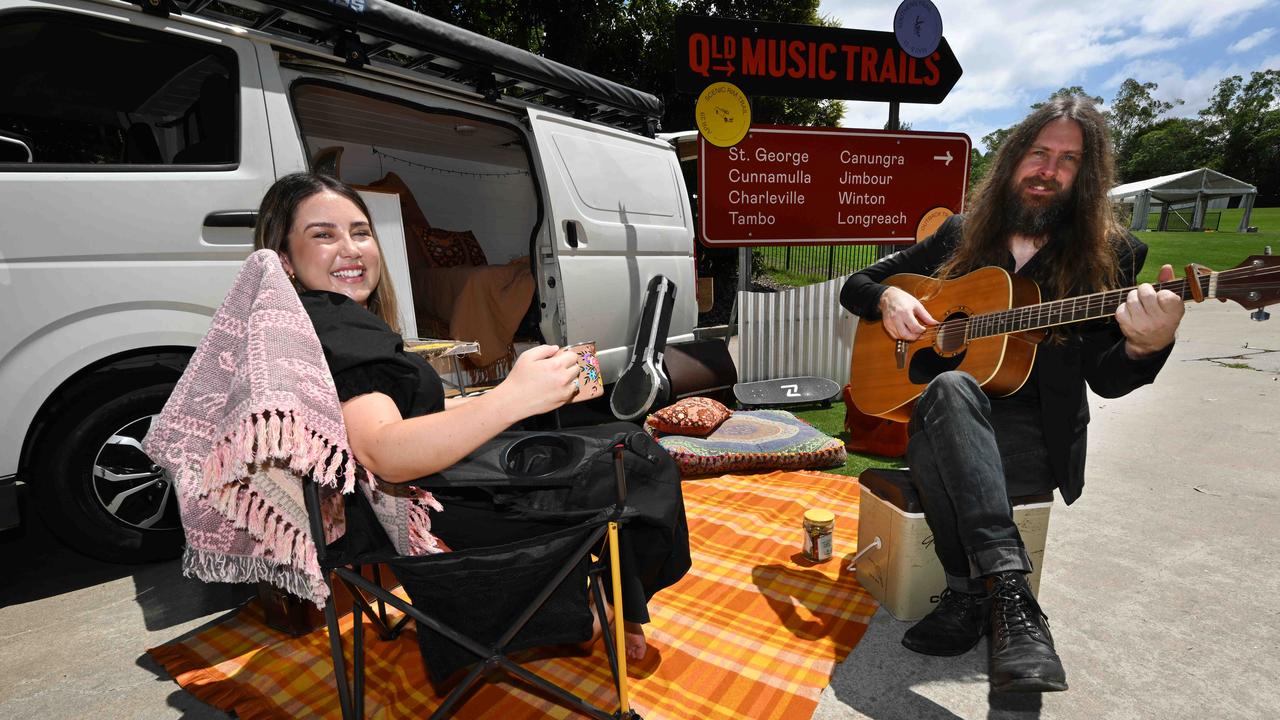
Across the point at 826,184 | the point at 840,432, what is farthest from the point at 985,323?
the point at 826,184

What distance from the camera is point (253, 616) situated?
6.72 ft

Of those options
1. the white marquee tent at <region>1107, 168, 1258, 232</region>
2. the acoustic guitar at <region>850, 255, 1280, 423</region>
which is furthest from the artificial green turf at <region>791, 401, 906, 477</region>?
the white marquee tent at <region>1107, 168, 1258, 232</region>

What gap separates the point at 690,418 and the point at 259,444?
9.29 feet

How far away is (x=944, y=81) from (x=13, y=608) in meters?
6.63

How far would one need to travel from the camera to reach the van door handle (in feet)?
7.22

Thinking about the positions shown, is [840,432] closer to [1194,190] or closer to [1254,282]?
[1254,282]

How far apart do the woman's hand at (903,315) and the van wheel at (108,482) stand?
2802 mm

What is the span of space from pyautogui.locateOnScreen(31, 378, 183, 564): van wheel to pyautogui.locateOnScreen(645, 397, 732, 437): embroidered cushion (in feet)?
8.16

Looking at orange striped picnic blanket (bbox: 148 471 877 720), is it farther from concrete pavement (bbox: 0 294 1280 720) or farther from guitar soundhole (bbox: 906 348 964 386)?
guitar soundhole (bbox: 906 348 964 386)

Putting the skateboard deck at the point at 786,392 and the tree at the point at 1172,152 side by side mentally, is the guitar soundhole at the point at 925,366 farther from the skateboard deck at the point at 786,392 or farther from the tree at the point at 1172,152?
the tree at the point at 1172,152

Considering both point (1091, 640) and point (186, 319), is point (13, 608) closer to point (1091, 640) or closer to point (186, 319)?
point (186, 319)

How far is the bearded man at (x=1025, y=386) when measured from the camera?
5.03 feet

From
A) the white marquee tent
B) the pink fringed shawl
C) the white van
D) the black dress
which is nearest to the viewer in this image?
the pink fringed shawl

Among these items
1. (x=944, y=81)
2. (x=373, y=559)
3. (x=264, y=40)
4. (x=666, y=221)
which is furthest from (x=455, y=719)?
(x=944, y=81)
